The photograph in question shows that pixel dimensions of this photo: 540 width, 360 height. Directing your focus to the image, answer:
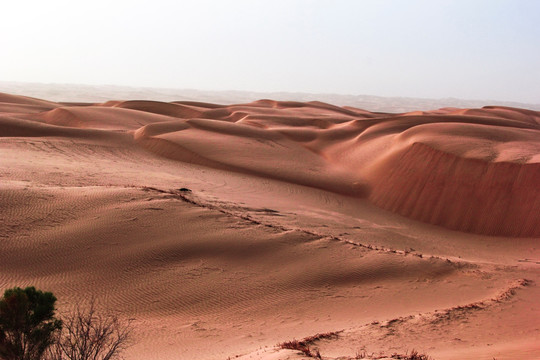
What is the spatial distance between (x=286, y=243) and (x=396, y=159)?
10.3 m

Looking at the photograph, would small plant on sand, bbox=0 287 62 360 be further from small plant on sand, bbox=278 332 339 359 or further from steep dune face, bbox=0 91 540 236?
steep dune face, bbox=0 91 540 236

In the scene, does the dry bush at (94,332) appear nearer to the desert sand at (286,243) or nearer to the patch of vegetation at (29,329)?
the desert sand at (286,243)

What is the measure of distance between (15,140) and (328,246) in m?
14.8

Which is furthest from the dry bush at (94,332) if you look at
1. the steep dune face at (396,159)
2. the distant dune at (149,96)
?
the distant dune at (149,96)

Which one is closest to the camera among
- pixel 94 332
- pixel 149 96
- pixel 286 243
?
pixel 94 332

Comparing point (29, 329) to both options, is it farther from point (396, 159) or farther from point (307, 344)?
point (396, 159)

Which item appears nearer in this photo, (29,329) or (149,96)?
(29,329)

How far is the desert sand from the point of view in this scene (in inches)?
264

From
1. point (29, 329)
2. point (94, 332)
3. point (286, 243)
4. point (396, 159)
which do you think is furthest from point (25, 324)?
point (396, 159)

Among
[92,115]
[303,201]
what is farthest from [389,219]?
[92,115]

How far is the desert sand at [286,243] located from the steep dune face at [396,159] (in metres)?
0.08

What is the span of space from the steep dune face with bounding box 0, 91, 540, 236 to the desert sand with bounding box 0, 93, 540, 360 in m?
0.08

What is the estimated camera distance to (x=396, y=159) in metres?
18.6

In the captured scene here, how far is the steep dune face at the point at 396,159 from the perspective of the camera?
49.4 feet
